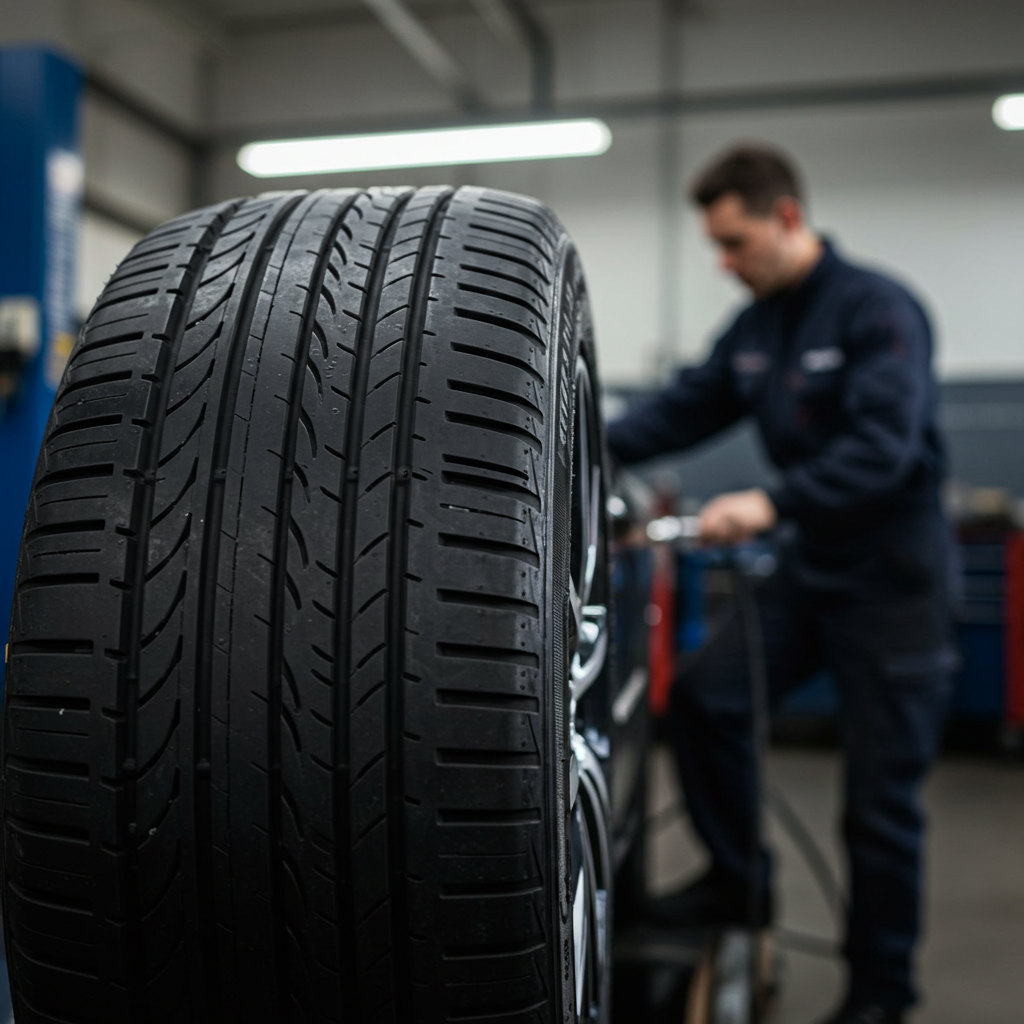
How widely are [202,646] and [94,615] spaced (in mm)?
72

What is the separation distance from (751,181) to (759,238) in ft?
0.36

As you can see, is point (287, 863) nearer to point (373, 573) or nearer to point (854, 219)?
point (373, 573)

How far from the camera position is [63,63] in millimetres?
2783

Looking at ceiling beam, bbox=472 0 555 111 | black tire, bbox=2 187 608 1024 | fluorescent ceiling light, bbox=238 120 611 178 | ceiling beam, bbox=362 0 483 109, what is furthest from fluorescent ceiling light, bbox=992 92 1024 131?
black tire, bbox=2 187 608 1024

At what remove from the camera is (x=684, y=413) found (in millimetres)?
2291

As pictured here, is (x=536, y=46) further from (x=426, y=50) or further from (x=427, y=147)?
(x=427, y=147)

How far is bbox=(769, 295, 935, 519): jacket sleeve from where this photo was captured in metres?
1.77

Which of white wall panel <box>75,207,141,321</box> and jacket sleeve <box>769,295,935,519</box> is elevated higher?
white wall panel <box>75,207,141,321</box>

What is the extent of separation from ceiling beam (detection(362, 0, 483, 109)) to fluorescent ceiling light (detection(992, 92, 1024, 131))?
141 inches

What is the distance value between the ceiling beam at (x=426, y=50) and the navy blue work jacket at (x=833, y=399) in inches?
205

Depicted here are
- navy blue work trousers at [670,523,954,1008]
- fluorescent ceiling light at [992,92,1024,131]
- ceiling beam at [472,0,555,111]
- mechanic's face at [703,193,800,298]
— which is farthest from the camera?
ceiling beam at [472,0,555,111]

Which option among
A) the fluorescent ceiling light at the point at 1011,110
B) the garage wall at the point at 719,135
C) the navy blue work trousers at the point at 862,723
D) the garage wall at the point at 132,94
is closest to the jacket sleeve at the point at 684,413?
the navy blue work trousers at the point at 862,723

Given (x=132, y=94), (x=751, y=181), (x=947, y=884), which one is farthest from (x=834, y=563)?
(x=132, y=94)

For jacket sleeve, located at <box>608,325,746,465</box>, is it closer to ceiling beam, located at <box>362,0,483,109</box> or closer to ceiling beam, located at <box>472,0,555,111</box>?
ceiling beam, located at <box>362,0,483,109</box>
